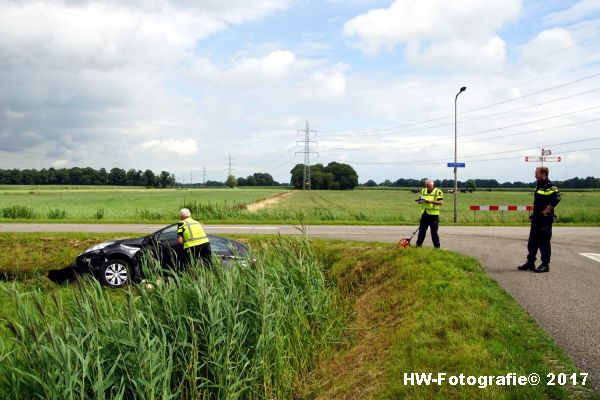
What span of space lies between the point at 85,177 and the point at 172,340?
142904 mm

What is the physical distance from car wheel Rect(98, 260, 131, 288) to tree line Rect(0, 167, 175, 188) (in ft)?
434

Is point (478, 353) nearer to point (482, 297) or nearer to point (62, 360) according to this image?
point (482, 297)

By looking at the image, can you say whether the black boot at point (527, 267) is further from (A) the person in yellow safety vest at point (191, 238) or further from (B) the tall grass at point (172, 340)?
(A) the person in yellow safety vest at point (191, 238)

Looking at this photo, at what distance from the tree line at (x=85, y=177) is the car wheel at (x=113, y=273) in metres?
132

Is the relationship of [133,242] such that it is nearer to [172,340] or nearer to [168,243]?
[168,243]

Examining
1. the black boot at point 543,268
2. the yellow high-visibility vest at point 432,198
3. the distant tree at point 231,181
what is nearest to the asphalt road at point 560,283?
the black boot at point 543,268

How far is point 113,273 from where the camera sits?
10.2 m

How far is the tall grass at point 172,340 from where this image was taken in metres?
3.95

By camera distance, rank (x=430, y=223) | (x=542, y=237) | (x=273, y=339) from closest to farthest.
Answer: (x=273, y=339) < (x=542, y=237) < (x=430, y=223)

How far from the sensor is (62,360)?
3865mm

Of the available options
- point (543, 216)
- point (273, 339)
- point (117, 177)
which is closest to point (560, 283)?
point (543, 216)

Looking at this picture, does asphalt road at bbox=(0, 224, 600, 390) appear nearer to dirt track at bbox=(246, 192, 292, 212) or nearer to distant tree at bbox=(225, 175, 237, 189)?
dirt track at bbox=(246, 192, 292, 212)

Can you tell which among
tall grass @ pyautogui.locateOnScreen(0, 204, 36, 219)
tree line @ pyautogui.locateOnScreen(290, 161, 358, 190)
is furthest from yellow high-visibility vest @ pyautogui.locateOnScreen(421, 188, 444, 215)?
tree line @ pyautogui.locateOnScreen(290, 161, 358, 190)

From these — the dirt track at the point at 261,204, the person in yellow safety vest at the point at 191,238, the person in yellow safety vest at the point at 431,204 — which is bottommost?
the dirt track at the point at 261,204
